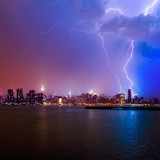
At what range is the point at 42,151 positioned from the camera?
59.0 feet

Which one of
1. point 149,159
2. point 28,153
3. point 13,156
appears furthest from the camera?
point 28,153

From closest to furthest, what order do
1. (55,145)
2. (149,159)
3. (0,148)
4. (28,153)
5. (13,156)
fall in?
(149,159) < (13,156) < (28,153) < (0,148) < (55,145)

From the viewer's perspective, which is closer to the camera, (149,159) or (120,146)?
(149,159)

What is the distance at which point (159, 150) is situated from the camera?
18.0 metres

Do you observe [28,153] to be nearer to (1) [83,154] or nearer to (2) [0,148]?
(2) [0,148]

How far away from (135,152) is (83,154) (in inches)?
181

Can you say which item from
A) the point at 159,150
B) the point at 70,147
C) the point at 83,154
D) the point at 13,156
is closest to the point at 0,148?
the point at 13,156

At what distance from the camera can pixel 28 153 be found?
1716cm

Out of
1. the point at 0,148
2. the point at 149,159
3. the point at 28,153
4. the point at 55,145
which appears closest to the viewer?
the point at 149,159

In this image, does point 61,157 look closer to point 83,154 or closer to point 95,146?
point 83,154

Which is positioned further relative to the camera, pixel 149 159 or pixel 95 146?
pixel 95 146

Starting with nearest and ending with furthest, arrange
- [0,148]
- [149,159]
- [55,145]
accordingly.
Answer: [149,159], [0,148], [55,145]

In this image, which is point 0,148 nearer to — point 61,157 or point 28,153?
point 28,153

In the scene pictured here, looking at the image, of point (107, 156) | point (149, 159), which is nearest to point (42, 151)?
point (107, 156)
